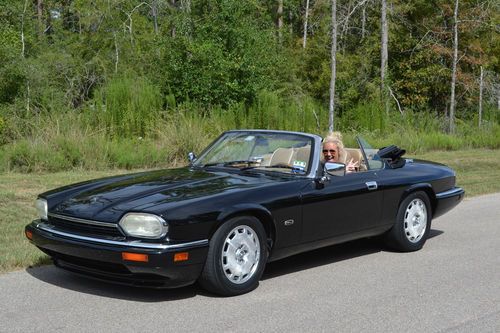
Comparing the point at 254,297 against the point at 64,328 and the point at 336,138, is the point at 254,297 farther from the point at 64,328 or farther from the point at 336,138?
the point at 336,138

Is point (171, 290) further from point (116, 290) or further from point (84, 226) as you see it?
point (84, 226)

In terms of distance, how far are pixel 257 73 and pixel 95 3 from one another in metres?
9.01

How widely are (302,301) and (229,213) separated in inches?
36.2

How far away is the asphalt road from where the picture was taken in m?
5.22

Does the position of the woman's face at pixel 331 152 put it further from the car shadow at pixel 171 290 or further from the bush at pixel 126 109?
the bush at pixel 126 109

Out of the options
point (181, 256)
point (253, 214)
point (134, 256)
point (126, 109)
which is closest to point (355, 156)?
point (253, 214)

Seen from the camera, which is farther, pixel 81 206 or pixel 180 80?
pixel 180 80

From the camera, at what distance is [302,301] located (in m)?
5.89

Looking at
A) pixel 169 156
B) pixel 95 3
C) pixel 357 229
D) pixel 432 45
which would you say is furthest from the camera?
pixel 432 45

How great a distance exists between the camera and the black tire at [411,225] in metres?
7.77

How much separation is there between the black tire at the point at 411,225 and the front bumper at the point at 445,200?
0.17m

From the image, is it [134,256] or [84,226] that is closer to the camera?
[134,256]

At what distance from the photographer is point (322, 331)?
511 cm

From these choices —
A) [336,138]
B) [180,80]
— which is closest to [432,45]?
[180,80]
